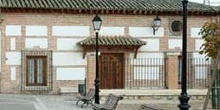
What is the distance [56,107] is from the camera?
787 inches

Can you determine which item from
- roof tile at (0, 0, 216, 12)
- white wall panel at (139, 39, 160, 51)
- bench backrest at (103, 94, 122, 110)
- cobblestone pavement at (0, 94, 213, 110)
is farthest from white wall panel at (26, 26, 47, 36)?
bench backrest at (103, 94, 122, 110)

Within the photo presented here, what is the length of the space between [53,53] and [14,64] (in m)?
2.01

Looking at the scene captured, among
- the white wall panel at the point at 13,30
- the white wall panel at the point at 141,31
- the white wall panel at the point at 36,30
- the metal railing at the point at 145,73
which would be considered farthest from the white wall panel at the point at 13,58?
the white wall panel at the point at 141,31

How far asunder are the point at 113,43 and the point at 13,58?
5.04m

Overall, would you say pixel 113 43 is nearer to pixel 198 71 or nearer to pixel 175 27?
pixel 175 27

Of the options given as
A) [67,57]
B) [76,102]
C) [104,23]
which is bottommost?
[76,102]

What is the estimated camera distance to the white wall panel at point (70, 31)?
88.8 ft

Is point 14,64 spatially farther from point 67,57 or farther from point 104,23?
point 104,23

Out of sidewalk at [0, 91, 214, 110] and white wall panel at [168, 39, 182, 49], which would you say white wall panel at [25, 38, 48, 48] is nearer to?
sidewalk at [0, 91, 214, 110]

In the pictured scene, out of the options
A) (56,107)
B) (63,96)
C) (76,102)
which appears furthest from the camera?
(63,96)

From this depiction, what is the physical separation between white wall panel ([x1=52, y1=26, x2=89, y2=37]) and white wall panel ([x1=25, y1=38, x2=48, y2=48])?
24.5 inches

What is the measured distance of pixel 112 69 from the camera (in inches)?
1107

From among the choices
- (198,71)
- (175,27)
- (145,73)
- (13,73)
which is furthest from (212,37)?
(13,73)

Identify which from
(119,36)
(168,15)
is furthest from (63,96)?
(168,15)
